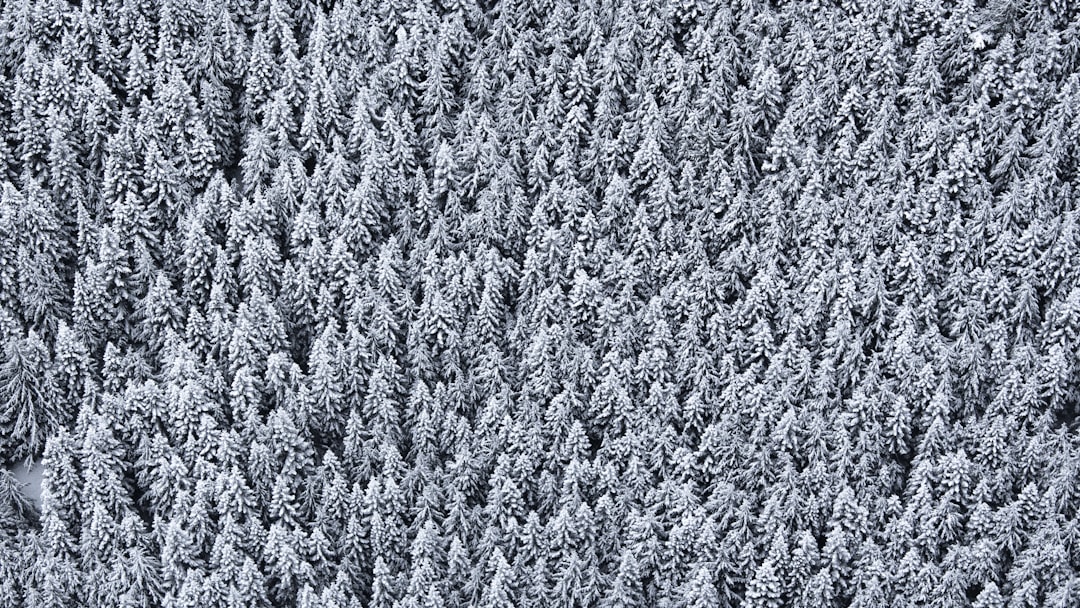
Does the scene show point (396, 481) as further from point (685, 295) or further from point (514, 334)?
point (685, 295)

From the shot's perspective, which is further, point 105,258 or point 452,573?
point 105,258

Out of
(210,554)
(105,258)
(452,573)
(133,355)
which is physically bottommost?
(452,573)

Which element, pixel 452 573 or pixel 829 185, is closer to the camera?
pixel 452 573

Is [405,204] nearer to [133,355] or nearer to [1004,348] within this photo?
[133,355]

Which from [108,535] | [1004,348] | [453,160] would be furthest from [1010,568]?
[108,535]

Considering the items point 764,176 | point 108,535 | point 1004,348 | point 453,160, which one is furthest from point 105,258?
point 1004,348

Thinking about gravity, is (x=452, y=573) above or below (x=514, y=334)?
below
